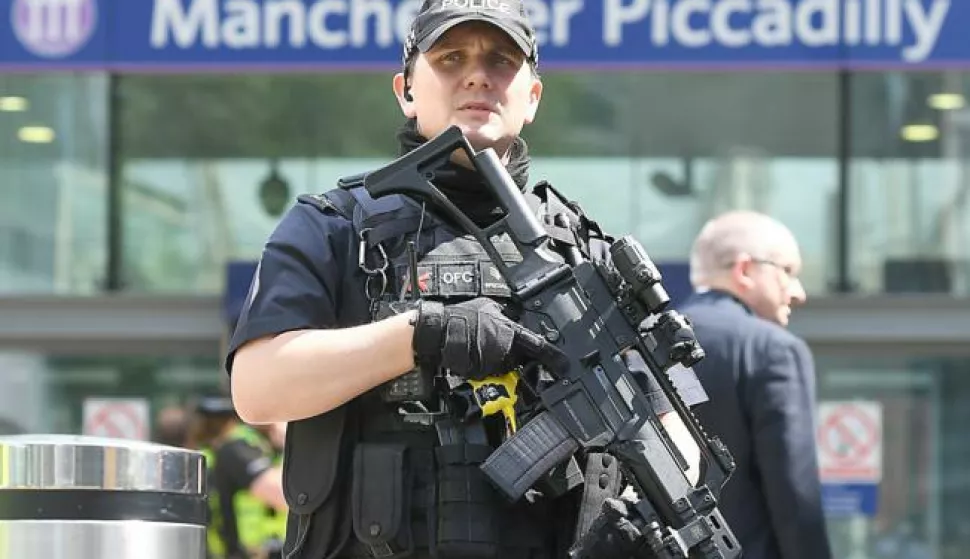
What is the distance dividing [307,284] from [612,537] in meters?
0.63

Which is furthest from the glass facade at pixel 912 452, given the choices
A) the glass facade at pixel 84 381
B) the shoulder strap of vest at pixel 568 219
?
the shoulder strap of vest at pixel 568 219

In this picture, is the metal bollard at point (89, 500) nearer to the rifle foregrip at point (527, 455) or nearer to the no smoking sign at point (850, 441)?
the rifle foregrip at point (527, 455)

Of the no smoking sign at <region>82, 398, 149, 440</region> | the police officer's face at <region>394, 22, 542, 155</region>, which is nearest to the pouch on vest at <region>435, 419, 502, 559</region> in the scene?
the police officer's face at <region>394, 22, 542, 155</region>

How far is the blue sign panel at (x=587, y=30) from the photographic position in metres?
10.5

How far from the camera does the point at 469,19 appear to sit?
320 cm

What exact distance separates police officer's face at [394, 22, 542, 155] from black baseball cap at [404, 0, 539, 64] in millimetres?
16

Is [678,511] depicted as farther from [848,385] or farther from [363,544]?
[848,385]

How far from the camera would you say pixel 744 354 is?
5.00 m

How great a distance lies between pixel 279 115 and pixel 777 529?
670cm

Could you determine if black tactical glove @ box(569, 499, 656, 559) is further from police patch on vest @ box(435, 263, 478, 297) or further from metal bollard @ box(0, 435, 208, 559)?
metal bollard @ box(0, 435, 208, 559)

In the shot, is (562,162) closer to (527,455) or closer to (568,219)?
(568,219)

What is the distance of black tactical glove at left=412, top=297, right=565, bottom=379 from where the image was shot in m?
2.97

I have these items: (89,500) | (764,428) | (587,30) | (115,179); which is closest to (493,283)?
(89,500)

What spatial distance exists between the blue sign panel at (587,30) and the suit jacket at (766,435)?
18.6ft
